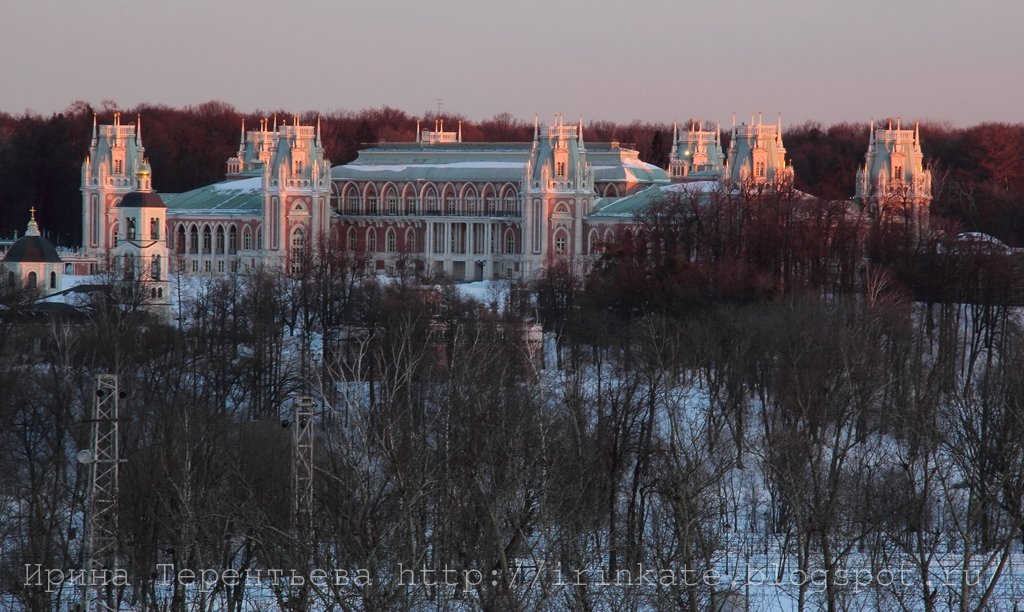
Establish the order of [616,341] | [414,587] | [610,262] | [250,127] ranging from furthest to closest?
1. [250,127]
2. [610,262]
3. [616,341]
4. [414,587]

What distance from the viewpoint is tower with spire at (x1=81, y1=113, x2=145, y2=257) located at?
94.6m

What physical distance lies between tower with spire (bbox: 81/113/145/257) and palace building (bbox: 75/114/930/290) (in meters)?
0.06

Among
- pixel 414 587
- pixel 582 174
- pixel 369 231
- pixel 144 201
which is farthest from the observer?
pixel 369 231

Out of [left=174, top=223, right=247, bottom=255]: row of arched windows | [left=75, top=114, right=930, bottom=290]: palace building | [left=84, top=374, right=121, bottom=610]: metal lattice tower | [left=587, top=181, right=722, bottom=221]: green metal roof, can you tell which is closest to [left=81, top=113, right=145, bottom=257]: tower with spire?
[left=75, top=114, right=930, bottom=290]: palace building

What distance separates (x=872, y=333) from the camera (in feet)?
168

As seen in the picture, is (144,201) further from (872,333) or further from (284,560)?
(284,560)

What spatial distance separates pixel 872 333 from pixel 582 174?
39.4 m

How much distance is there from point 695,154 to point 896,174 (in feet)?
61.7

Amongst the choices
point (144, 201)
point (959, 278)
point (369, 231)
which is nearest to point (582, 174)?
point (369, 231)

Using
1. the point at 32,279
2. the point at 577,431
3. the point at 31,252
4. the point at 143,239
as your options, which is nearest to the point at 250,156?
the point at 143,239

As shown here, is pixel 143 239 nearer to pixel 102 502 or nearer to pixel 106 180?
pixel 106 180

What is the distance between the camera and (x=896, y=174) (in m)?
85.9

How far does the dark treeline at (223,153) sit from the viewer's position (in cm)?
10200

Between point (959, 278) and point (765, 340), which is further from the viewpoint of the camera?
point (959, 278)
